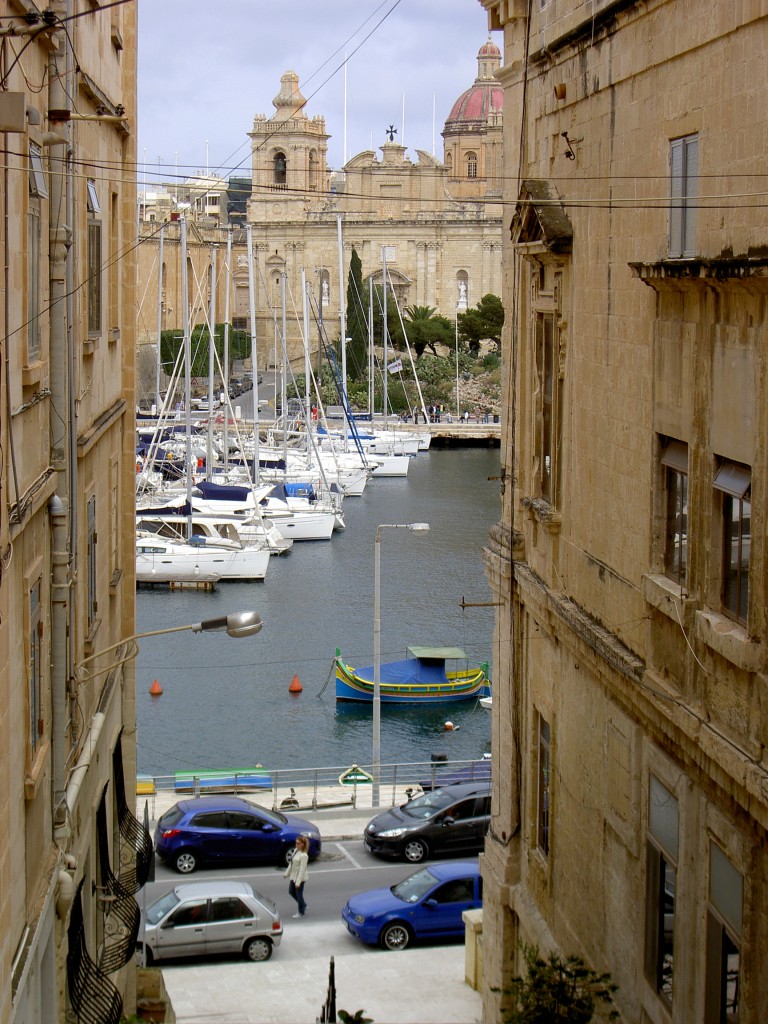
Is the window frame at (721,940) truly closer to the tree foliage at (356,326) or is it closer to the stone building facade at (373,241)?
the tree foliage at (356,326)

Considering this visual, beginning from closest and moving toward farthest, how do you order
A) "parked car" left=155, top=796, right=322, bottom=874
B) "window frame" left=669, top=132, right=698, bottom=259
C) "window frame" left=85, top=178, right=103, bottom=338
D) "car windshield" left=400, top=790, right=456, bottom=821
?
"window frame" left=669, top=132, right=698, bottom=259, "window frame" left=85, top=178, right=103, bottom=338, "parked car" left=155, top=796, right=322, bottom=874, "car windshield" left=400, top=790, right=456, bottom=821

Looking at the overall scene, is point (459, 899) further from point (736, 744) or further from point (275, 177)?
point (275, 177)

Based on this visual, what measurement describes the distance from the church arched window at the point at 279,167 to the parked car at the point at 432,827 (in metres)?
69.4

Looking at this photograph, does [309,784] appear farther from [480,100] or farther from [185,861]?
[480,100]

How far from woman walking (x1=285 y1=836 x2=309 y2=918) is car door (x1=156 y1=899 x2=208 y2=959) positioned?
4.94 ft

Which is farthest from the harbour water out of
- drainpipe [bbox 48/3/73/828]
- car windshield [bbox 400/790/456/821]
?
drainpipe [bbox 48/3/73/828]

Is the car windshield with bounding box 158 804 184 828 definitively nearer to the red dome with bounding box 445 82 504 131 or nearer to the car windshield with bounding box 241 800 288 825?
the car windshield with bounding box 241 800 288 825

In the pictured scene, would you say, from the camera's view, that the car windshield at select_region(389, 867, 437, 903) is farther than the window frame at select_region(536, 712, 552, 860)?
Yes

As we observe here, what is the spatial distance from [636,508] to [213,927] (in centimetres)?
827

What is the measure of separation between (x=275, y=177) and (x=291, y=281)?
6138mm

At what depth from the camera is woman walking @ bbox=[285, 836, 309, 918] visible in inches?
643

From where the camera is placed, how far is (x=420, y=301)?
90625 mm

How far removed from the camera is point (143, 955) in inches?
563

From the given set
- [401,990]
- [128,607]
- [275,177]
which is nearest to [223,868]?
[401,990]
